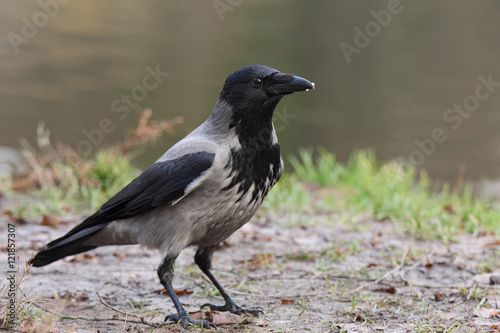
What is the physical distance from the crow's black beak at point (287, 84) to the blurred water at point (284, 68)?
7.96m

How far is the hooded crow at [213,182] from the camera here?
4.19m

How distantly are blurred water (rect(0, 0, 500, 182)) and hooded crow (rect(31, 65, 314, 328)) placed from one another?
766cm

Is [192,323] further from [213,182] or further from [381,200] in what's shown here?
[381,200]

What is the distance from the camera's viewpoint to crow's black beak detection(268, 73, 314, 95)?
429 centimetres

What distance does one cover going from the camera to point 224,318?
4207 mm

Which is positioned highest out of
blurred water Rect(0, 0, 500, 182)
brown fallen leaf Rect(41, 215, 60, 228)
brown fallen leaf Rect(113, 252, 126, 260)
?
blurred water Rect(0, 0, 500, 182)

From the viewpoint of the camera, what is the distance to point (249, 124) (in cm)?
435

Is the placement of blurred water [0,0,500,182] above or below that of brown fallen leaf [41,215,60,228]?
above

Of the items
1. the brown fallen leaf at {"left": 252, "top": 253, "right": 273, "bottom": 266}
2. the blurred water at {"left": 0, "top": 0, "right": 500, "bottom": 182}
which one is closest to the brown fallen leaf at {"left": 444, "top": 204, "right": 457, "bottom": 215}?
the brown fallen leaf at {"left": 252, "top": 253, "right": 273, "bottom": 266}

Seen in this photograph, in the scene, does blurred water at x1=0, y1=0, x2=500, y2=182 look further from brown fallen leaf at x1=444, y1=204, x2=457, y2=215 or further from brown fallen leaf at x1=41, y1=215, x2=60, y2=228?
brown fallen leaf at x1=444, y1=204, x2=457, y2=215

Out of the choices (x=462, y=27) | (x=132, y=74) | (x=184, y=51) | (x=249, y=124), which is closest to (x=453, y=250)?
(x=249, y=124)

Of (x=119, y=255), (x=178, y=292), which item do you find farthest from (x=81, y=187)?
(x=178, y=292)

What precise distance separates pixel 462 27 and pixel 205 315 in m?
27.7

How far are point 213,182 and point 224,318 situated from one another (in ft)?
2.77
